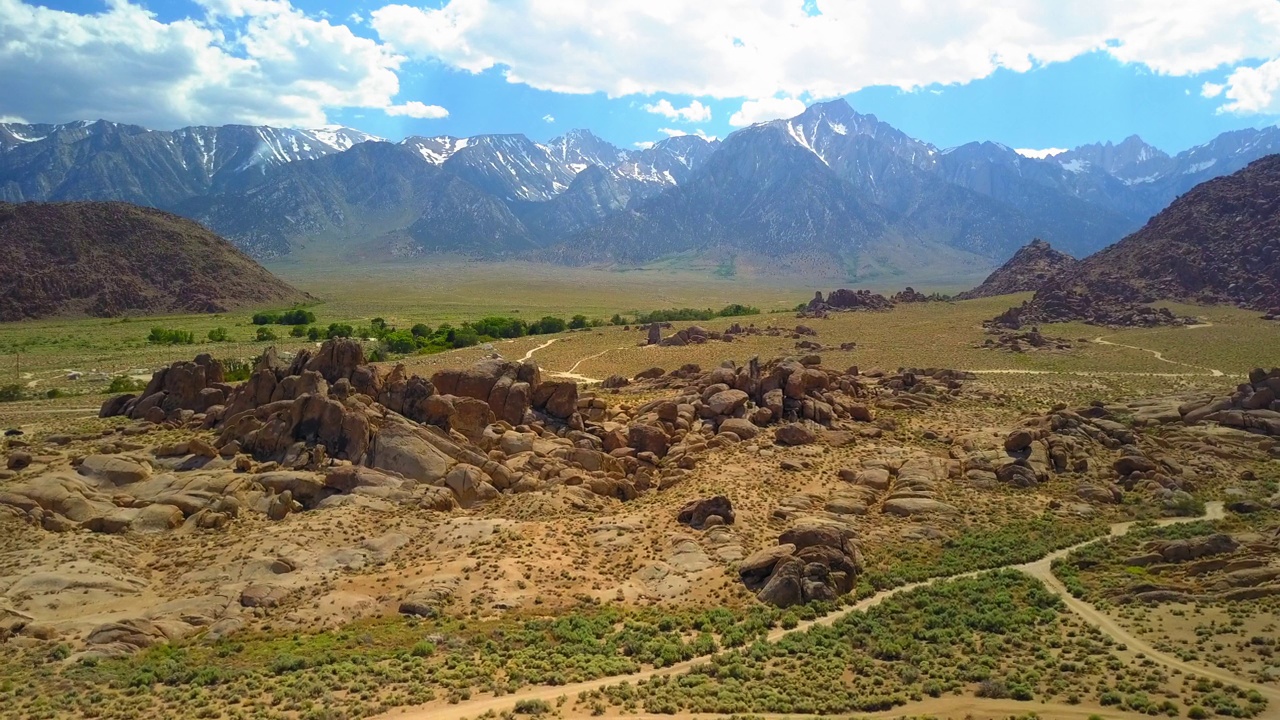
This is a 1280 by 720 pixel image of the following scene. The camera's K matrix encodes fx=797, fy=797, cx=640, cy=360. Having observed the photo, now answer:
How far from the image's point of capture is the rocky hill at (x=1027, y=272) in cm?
16938

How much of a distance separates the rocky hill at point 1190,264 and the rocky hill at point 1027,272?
12884 mm

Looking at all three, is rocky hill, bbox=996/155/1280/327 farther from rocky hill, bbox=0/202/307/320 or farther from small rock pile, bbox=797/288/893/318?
rocky hill, bbox=0/202/307/320

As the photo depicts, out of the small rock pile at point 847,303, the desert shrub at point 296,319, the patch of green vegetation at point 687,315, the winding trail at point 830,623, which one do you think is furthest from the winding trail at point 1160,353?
the desert shrub at point 296,319

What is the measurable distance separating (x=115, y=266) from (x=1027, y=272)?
187595mm

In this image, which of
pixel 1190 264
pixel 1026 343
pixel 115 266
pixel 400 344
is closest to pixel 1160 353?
pixel 1026 343

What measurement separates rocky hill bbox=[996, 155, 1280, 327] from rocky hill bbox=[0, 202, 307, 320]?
145 meters

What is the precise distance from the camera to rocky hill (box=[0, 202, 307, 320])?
14038cm

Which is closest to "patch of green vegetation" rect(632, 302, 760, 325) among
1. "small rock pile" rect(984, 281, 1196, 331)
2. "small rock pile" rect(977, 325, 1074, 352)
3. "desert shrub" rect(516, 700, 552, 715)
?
"small rock pile" rect(984, 281, 1196, 331)

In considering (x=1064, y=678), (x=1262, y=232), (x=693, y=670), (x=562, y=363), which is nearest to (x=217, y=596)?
(x=693, y=670)

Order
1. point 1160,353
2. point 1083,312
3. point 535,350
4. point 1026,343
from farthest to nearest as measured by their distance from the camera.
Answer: point 1083,312 < point 535,350 < point 1026,343 < point 1160,353

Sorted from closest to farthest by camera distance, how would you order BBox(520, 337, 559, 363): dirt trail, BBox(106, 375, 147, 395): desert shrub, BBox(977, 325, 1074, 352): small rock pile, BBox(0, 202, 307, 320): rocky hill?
BBox(106, 375, 147, 395): desert shrub < BBox(520, 337, 559, 363): dirt trail < BBox(977, 325, 1074, 352): small rock pile < BBox(0, 202, 307, 320): rocky hill

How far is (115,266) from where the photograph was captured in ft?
495

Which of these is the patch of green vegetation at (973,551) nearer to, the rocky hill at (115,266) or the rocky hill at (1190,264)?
the rocky hill at (1190,264)

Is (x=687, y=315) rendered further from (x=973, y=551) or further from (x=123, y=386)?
(x=973, y=551)
